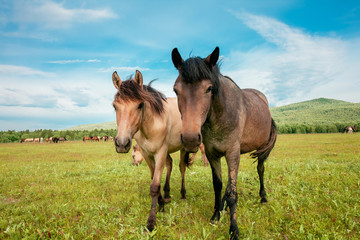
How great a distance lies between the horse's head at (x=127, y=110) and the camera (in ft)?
11.7

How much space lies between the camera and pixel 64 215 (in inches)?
174

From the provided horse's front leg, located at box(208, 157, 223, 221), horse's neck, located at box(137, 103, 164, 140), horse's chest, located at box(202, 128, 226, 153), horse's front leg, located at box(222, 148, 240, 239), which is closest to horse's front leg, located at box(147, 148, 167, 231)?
horse's neck, located at box(137, 103, 164, 140)

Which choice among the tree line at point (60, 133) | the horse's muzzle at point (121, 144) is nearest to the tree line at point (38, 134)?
the tree line at point (60, 133)

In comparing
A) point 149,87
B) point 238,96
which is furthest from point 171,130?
point 238,96

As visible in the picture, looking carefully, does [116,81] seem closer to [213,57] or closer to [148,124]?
[148,124]

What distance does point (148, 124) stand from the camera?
439 cm

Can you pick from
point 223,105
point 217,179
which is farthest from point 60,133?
point 223,105

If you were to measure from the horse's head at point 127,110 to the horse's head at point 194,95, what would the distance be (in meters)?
1.22

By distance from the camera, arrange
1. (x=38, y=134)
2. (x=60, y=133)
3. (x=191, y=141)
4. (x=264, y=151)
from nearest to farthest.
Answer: (x=191, y=141) < (x=264, y=151) < (x=38, y=134) < (x=60, y=133)

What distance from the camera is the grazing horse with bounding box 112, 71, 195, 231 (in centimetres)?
373

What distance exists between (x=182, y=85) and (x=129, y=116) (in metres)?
1.37

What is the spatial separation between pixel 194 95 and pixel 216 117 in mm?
746

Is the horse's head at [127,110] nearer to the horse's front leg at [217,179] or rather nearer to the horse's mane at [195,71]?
the horse's mane at [195,71]

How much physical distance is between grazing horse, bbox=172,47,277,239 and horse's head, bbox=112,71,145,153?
118cm
